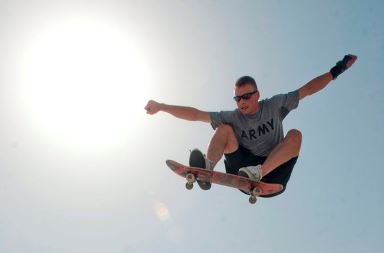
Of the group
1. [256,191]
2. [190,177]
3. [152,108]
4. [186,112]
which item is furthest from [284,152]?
[152,108]

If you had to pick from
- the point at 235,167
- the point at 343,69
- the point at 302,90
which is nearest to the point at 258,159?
the point at 235,167

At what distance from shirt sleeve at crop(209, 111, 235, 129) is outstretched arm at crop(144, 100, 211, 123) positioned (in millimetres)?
95

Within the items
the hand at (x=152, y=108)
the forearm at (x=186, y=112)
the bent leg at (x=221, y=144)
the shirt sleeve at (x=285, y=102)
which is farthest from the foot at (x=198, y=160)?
the shirt sleeve at (x=285, y=102)

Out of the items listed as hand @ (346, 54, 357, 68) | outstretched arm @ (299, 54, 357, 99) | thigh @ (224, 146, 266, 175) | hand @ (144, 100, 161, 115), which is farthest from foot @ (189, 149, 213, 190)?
hand @ (346, 54, 357, 68)

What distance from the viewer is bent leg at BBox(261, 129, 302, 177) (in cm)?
781

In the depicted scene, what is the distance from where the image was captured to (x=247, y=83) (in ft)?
26.8

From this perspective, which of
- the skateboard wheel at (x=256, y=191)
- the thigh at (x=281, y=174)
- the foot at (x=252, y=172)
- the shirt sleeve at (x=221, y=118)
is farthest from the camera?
the shirt sleeve at (x=221, y=118)

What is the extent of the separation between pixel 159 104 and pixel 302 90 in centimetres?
301

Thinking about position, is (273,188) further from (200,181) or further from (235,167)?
(200,181)

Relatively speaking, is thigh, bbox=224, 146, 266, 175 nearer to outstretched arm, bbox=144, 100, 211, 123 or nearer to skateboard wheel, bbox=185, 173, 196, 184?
outstretched arm, bbox=144, 100, 211, 123

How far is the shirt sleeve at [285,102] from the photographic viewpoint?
8734 millimetres

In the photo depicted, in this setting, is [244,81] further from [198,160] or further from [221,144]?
[198,160]

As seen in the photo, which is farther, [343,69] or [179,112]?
[343,69]

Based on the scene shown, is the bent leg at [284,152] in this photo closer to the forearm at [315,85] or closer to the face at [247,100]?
the face at [247,100]
